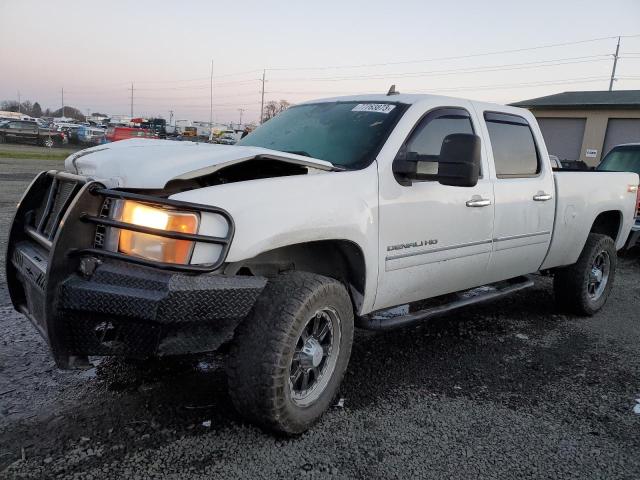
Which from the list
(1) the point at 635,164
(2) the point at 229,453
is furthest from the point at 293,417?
(1) the point at 635,164

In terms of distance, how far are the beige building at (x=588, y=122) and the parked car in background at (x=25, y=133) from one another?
2684cm

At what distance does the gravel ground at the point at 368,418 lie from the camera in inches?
104

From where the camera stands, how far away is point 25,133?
103 feet

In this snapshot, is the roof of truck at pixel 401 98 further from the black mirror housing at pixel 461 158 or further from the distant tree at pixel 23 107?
the distant tree at pixel 23 107

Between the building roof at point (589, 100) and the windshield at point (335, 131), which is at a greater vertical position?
the building roof at point (589, 100)

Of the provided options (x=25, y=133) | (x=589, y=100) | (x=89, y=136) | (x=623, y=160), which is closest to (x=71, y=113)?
(x=89, y=136)

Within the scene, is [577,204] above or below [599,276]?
above

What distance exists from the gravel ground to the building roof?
82.6 feet

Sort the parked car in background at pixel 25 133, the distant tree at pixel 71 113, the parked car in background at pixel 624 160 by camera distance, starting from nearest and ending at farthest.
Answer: the parked car in background at pixel 624 160 < the parked car in background at pixel 25 133 < the distant tree at pixel 71 113

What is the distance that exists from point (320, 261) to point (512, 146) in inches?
86.3

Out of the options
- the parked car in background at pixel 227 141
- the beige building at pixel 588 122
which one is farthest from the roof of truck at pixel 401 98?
the beige building at pixel 588 122

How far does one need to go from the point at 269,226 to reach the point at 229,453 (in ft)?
3.67

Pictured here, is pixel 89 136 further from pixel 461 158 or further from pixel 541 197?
pixel 461 158

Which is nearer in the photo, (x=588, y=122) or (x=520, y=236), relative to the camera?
(x=520, y=236)
